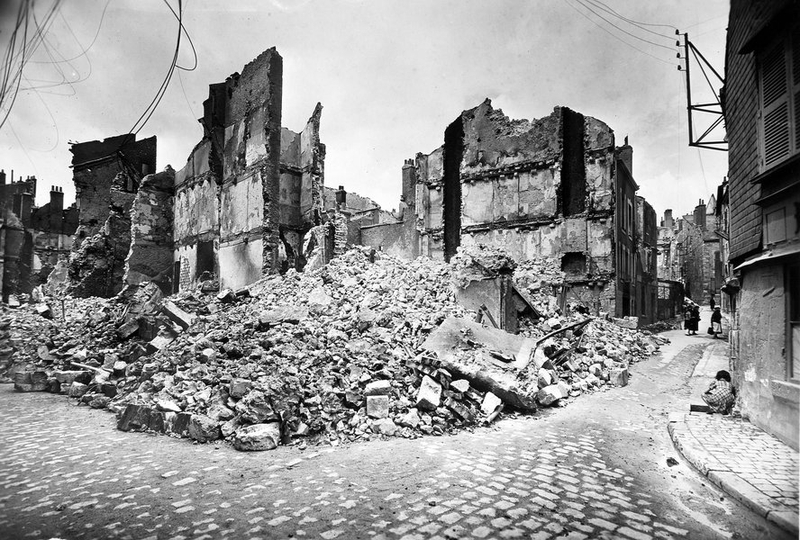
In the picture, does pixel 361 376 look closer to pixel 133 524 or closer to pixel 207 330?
pixel 133 524

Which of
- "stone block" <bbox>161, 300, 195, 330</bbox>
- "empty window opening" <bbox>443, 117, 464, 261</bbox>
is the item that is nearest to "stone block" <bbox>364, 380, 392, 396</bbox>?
"stone block" <bbox>161, 300, 195, 330</bbox>

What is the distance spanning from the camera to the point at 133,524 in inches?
121

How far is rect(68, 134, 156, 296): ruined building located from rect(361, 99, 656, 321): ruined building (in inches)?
532

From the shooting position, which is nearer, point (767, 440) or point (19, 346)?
point (767, 440)

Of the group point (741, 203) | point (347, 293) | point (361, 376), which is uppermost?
point (741, 203)

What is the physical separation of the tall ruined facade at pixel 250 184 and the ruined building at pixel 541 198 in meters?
6.87

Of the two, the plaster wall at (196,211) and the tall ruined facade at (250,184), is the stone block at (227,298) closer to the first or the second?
the tall ruined facade at (250,184)

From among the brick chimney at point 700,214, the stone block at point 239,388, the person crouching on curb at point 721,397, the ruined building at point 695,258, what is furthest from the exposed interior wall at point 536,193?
the brick chimney at point 700,214

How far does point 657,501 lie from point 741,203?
173 inches

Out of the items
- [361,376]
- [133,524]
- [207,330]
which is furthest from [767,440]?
[207,330]

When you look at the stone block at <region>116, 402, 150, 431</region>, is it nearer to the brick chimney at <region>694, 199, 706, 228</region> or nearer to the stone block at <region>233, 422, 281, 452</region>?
the stone block at <region>233, 422, 281, 452</region>

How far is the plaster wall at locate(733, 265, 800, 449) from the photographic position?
Result: 15.3 feet

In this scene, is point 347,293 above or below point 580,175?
below

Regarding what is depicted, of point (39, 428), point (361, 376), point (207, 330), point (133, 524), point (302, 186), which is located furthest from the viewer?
point (302, 186)
